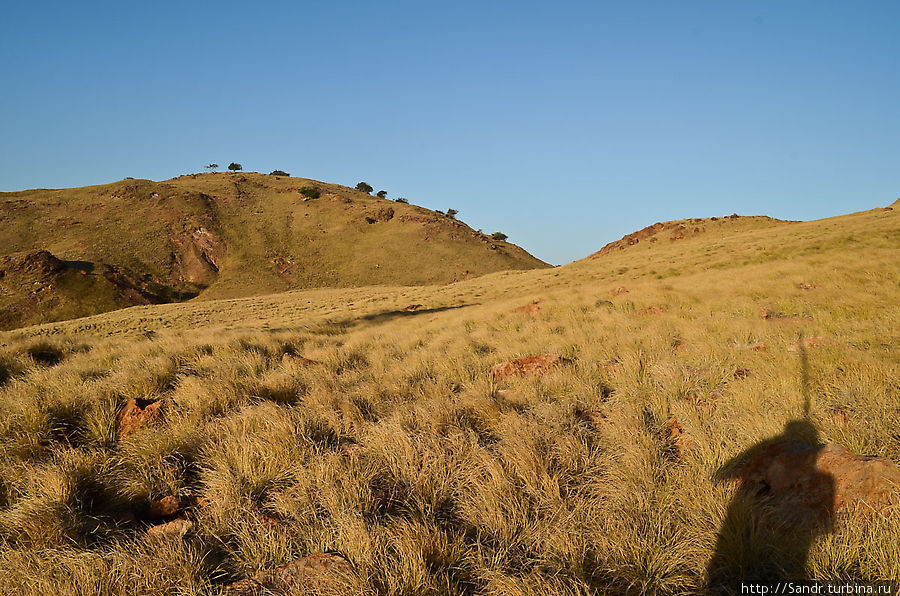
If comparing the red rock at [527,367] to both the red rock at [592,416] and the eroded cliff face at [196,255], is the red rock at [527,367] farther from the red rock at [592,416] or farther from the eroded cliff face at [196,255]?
the eroded cliff face at [196,255]

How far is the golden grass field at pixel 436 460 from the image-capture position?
230 cm

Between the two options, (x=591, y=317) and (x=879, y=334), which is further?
(x=591, y=317)

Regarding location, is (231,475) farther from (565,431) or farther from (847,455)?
(847,455)

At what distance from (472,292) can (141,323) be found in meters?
23.3

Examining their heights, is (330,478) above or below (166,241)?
below

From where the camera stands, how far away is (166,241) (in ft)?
225

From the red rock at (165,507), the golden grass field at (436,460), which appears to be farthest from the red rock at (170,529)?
the red rock at (165,507)

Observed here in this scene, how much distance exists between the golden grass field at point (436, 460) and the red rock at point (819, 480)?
0.58ft

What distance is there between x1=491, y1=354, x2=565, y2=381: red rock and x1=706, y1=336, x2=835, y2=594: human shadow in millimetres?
3024

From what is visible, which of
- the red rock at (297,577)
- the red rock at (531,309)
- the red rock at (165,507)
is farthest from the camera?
the red rock at (531,309)

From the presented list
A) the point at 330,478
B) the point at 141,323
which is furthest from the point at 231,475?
the point at 141,323

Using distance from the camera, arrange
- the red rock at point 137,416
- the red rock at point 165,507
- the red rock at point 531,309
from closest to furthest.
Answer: the red rock at point 165,507
the red rock at point 137,416
the red rock at point 531,309

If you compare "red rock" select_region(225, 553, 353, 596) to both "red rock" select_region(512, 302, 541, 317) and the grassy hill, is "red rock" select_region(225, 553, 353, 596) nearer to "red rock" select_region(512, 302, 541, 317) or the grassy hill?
"red rock" select_region(512, 302, 541, 317)

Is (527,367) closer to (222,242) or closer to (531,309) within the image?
(531,309)
